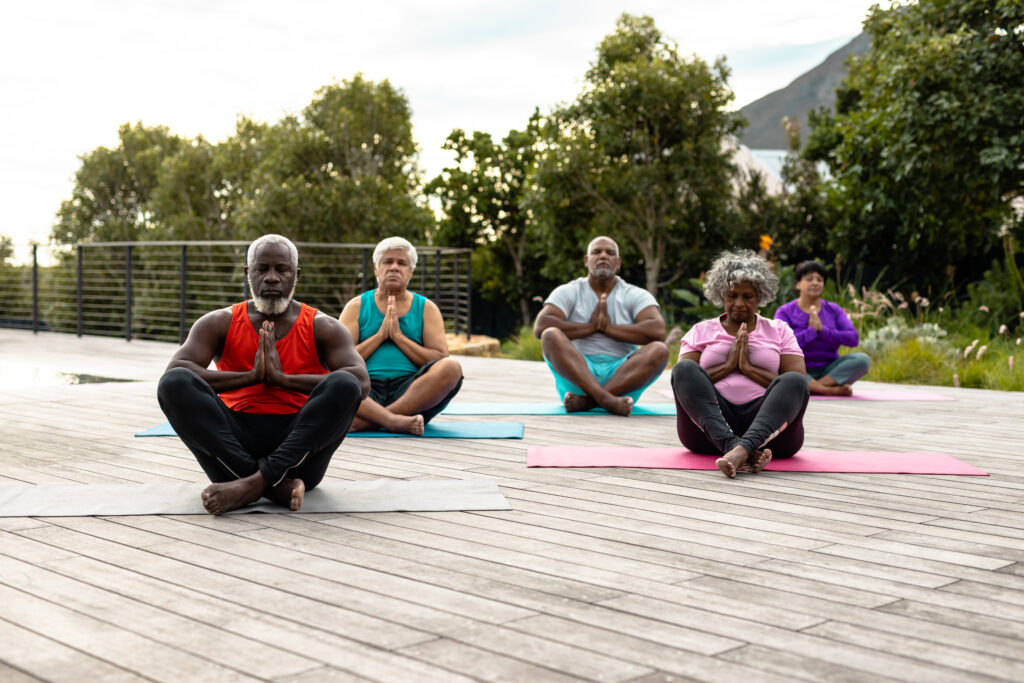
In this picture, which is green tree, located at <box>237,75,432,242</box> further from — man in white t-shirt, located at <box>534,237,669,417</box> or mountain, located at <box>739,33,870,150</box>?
man in white t-shirt, located at <box>534,237,669,417</box>

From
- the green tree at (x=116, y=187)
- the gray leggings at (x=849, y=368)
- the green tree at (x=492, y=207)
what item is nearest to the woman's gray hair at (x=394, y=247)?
the gray leggings at (x=849, y=368)

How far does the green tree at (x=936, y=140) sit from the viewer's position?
865 centimetres

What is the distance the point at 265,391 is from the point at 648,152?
448 inches

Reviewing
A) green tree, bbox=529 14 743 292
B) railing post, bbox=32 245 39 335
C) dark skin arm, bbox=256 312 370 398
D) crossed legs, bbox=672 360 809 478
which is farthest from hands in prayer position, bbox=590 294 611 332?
green tree, bbox=529 14 743 292

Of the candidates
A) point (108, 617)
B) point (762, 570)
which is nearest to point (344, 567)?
point (108, 617)

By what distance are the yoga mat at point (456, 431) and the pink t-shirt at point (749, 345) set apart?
0.92 meters

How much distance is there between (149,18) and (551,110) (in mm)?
6313

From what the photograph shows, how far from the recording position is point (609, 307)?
16.6 feet

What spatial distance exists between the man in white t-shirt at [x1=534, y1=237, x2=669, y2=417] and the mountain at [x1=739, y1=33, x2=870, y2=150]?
31.6 feet

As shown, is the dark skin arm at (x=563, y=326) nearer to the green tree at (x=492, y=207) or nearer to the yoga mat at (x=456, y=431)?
the yoga mat at (x=456, y=431)

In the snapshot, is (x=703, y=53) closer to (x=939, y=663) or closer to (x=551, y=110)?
(x=551, y=110)

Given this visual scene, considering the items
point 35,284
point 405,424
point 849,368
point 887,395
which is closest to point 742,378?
point 405,424

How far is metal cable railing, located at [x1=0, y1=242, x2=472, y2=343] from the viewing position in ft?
32.8

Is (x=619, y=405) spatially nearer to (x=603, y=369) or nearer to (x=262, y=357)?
(x=603, y=369)
